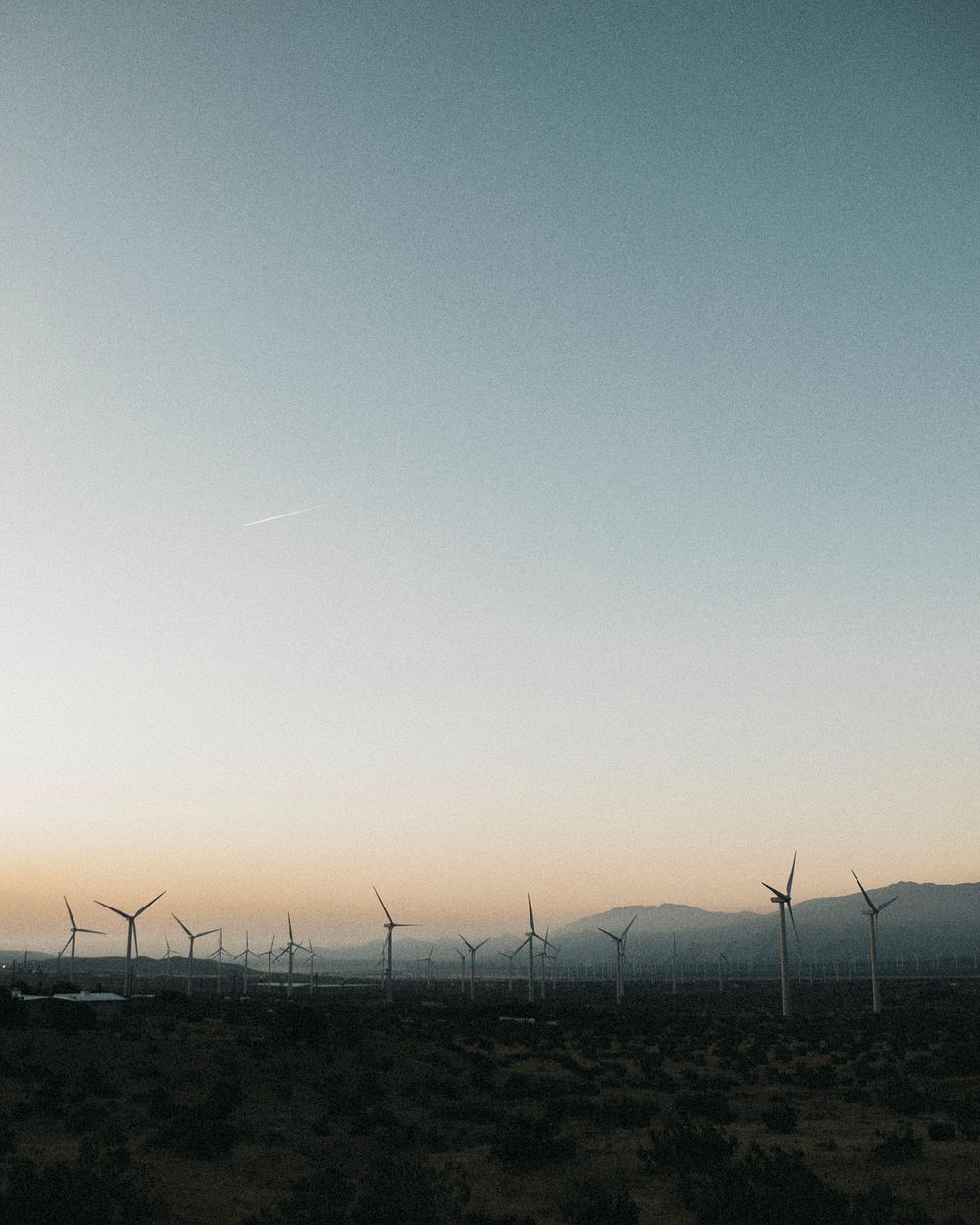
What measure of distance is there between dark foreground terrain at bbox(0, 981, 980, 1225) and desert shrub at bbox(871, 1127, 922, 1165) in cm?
8

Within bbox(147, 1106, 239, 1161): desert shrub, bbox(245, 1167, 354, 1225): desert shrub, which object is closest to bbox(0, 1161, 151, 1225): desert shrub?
bbox(245, 1167, 354, 1225): desert shrub

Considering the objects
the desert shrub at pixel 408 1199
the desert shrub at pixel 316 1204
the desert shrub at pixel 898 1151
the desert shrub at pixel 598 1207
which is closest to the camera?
the desert shrub at pixel 316 1204

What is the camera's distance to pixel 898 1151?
100 feet

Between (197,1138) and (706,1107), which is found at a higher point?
(197,1138)

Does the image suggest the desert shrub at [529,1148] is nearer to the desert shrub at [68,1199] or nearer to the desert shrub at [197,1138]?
the desert shrub at [197,1138]

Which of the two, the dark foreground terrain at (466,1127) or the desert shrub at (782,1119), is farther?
the desert shrub at (782,1119)

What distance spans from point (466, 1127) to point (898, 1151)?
1529 centimetres

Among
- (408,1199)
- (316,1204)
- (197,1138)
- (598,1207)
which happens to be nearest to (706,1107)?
(598,1207)

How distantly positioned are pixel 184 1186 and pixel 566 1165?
36.6ft

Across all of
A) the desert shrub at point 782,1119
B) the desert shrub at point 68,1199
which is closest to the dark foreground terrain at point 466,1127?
the desert shrub at point 68,1199

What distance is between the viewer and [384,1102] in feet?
142

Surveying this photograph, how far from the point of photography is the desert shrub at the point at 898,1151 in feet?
98.9

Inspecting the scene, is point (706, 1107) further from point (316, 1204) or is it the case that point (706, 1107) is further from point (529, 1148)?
point (316, 1204)

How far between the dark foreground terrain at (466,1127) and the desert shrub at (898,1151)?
80 millimetres
